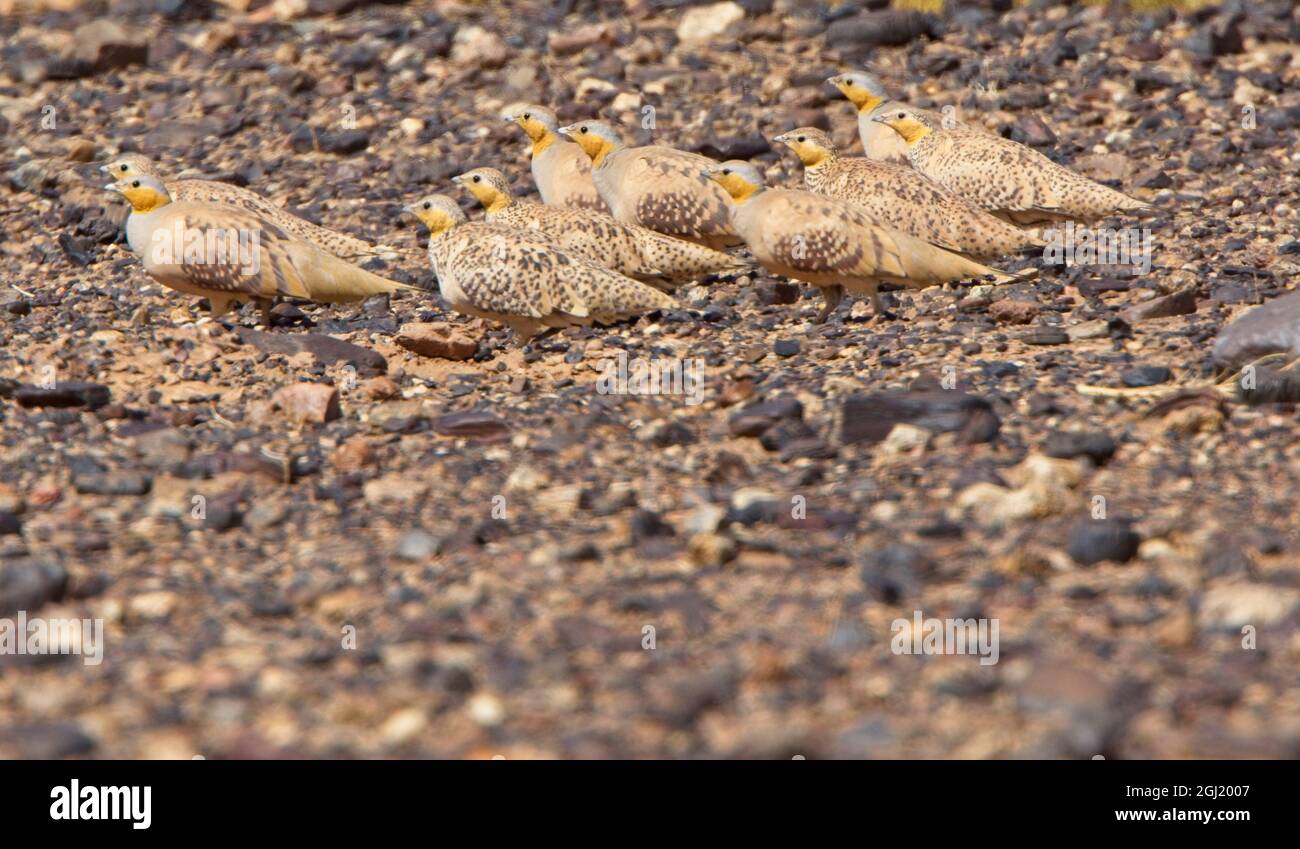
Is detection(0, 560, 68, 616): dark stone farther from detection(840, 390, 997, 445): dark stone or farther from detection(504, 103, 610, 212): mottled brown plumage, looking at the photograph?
detection(504, 103, 610, 212): mottled brown plumage

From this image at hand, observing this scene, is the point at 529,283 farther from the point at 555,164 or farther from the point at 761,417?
the point at 555,164

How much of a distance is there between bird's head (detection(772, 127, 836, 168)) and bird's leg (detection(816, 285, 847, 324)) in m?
1.13

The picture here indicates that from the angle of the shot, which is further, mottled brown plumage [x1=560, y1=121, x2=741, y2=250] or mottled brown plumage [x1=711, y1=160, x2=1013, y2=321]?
mottled brown plumage [x1=560, y1=121, x2=741, y2=250]

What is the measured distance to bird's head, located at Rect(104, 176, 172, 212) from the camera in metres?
8.59

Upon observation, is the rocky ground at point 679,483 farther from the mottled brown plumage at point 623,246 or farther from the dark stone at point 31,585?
the mottled brown plumage at point 623,246

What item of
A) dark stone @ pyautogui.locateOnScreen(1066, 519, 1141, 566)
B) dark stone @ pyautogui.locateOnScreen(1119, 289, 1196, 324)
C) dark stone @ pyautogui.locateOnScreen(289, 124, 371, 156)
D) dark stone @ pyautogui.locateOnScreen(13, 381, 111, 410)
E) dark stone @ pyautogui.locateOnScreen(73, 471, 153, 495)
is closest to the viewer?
dark stone @ pyautogui.locateOnScreen(1066, 519, 1141, 566)

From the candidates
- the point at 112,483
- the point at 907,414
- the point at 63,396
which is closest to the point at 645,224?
the point at 907,414

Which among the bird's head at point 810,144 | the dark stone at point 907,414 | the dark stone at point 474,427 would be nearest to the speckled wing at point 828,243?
the bird's head at point 810,144

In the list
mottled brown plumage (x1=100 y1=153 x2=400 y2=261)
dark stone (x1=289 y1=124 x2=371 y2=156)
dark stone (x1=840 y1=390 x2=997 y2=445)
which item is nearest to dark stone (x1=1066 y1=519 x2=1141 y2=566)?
dark stone (x1=840 y1=390 x2=997 y2=445)

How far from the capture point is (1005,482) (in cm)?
588

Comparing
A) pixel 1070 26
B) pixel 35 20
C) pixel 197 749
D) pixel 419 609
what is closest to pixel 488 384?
pixel 419 609

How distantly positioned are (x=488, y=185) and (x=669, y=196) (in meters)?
1.01

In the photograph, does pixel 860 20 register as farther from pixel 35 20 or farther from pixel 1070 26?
pixel 35 20

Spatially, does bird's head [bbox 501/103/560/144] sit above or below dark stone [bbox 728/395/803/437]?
above
